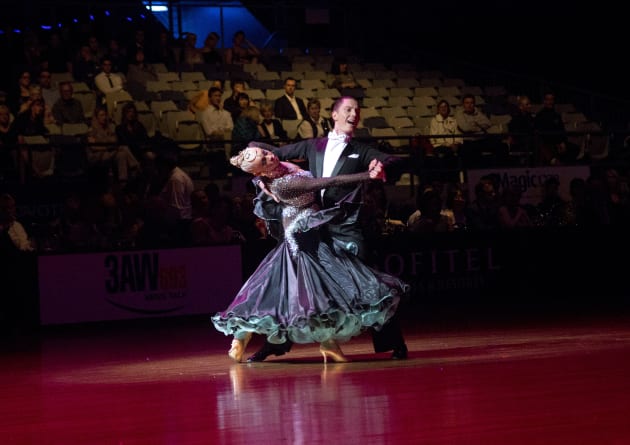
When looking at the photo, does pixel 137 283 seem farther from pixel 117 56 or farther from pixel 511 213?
pixel 117 56

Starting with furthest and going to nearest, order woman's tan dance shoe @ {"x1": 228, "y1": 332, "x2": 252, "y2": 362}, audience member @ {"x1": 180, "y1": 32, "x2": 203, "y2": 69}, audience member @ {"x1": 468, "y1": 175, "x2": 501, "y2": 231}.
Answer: audience member @ {"x1": 180, "y1": 32, "x2": 203, "y2": 69} < audience member @ {"x1": 468, "y1": 175, "x2": 501, "y2": 231} < woman's tan dance shoe @ {"x1": 228, "y1": 332, "x2": 252, "y2": 362}

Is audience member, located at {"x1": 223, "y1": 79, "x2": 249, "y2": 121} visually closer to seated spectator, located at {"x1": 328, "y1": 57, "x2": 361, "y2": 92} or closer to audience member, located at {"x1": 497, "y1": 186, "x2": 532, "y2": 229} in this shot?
seated spectator, located at {"x1": 328, "y1": 57, "x2": 361, "y2": 92}

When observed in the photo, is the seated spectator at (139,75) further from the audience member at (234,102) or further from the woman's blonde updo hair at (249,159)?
the woman's blonde updo hair at (249,159)

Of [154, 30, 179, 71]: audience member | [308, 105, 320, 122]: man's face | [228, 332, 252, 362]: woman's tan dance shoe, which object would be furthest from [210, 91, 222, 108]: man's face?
[228, 332, 252, 362]: woman's tan dance shoe

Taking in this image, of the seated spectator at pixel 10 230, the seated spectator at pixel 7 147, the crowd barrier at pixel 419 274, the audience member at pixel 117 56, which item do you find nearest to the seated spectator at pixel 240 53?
the audience member at pixel 117 56

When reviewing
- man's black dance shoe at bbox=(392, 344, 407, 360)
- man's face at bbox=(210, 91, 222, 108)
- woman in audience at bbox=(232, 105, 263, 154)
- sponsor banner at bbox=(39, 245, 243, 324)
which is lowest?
man's black dance shoe at bbox=(392, 344, 407, 360)

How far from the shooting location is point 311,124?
51.2 feet

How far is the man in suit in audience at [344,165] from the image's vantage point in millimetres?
8109

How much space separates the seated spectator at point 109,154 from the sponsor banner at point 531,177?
15.4 ft

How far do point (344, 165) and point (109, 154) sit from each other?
6.52 meters

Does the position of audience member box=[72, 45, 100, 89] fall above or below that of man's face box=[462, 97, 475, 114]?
above

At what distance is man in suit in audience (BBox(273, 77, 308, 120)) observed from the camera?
16.1 meters

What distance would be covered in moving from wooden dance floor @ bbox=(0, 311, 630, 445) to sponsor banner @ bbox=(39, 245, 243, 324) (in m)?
1.69

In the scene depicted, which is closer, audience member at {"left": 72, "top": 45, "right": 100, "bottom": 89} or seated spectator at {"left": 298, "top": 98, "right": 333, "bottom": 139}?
seated spectator at {"left": 298, "top": 98, "right": 333, "bottom": 139}
